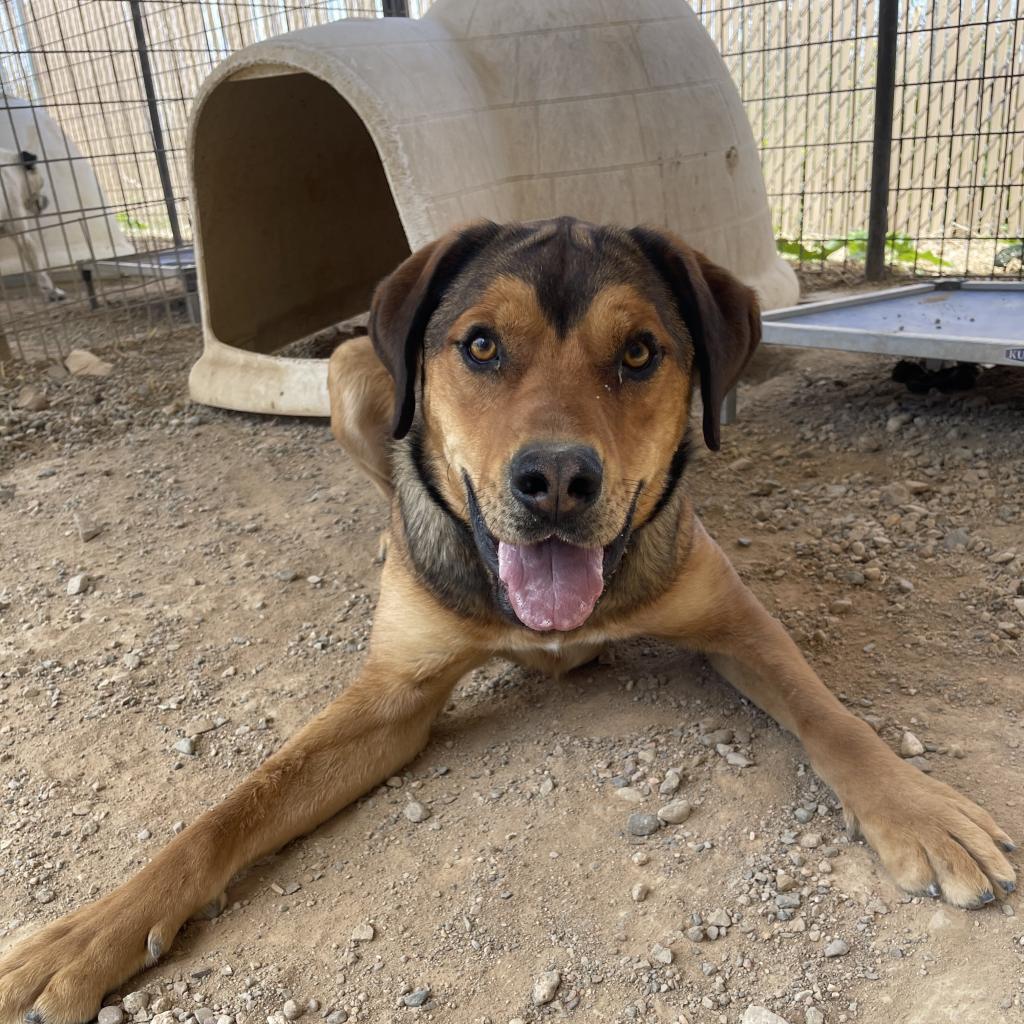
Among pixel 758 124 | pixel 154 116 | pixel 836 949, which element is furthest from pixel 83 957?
pixel 758 124

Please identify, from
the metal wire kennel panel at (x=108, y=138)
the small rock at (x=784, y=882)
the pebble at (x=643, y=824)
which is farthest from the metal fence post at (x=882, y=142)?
the small rock at (x=784, y=882)

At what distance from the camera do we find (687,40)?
584 cm

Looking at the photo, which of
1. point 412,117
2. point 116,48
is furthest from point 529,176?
point 116,48

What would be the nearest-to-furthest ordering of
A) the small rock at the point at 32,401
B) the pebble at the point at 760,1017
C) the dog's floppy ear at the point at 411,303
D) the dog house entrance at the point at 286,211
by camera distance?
1. the pebble at the point at 760,1017
2. the dog's floppy ear at the point at 411,303
3. the dog house entrance at the point at 286,211
4. the small rock at the point at 32,401

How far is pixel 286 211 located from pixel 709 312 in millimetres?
4364

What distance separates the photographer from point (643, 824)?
2436mm

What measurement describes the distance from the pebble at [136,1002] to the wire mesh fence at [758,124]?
5.98 meters

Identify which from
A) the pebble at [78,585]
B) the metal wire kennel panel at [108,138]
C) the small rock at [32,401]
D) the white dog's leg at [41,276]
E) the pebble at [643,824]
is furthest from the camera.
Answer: the white dog's leg at [41,276]

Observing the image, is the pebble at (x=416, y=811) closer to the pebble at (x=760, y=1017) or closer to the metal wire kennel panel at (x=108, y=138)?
the pebble at (x=760, y=1017)

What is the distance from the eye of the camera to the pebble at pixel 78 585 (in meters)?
3.88

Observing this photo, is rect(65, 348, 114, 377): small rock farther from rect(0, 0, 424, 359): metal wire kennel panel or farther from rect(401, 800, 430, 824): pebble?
rect(401, 800, 430, 824): pebble

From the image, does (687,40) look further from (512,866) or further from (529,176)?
(512,866)

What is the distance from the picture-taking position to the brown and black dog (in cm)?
218

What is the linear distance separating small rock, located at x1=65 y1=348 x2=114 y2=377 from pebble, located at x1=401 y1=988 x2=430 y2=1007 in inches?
221
